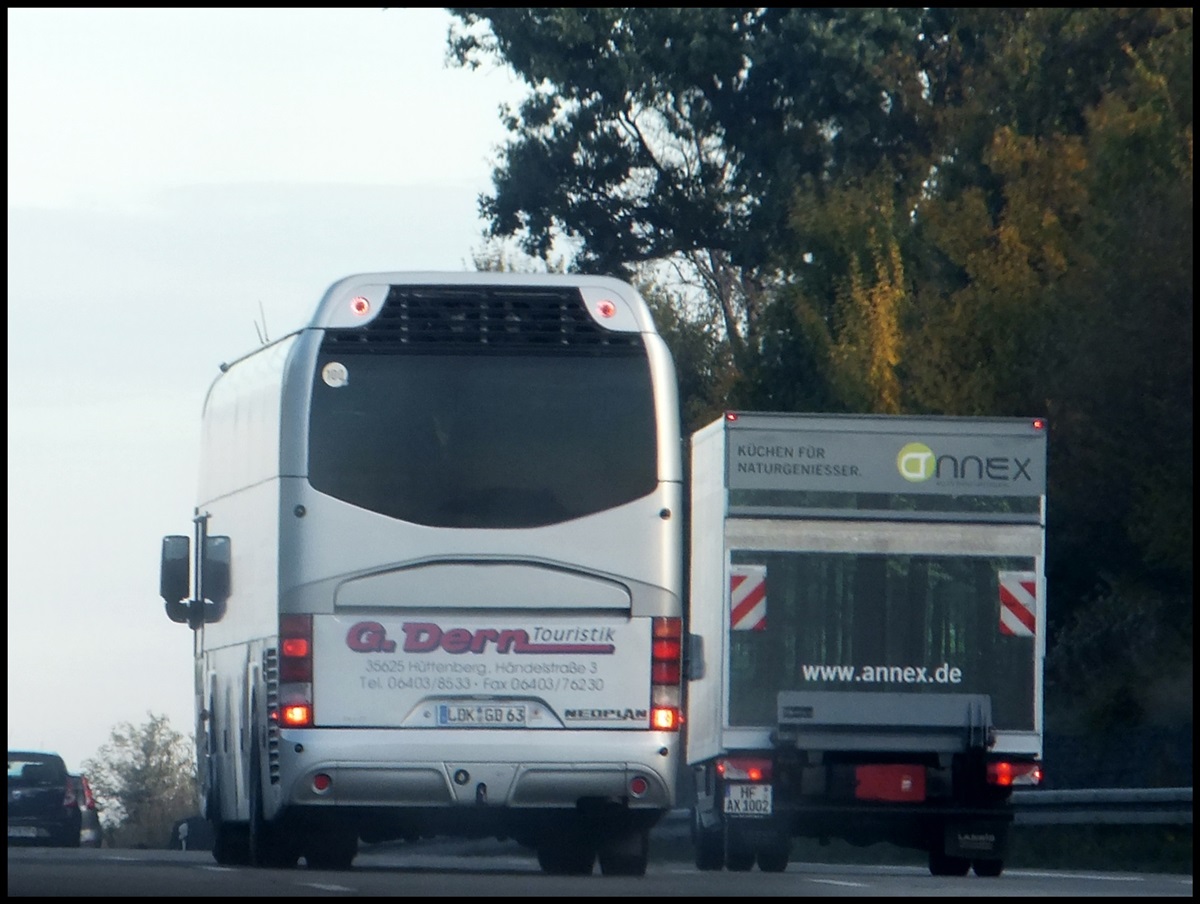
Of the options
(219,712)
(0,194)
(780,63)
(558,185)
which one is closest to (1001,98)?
(780,63)

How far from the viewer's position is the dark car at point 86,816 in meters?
40.1

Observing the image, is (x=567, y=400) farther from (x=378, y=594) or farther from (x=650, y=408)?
(x=378, y=594)

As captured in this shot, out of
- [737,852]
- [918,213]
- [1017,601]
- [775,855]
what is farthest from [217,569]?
[918,213]

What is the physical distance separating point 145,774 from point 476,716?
522 ft

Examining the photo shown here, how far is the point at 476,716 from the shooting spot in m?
18.0

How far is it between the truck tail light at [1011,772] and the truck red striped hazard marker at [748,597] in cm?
195

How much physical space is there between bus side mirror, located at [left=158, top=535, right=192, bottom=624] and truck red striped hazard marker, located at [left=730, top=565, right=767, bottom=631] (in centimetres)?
393

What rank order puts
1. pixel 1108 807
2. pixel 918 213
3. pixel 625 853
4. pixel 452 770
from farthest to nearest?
pixel 918 213 → pixel 1108 807 → pixel 625 853 → pixel 452 770

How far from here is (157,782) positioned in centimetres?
17425

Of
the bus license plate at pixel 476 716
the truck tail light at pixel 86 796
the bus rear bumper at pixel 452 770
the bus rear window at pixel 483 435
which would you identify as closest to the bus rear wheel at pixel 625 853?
the bus rear bumper at pixel 452 770

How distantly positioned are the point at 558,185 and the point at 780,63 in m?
5.00

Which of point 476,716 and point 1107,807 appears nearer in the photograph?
point 476,716

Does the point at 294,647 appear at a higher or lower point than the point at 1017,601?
lower

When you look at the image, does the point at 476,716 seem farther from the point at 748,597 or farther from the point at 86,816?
the point at 86,816
